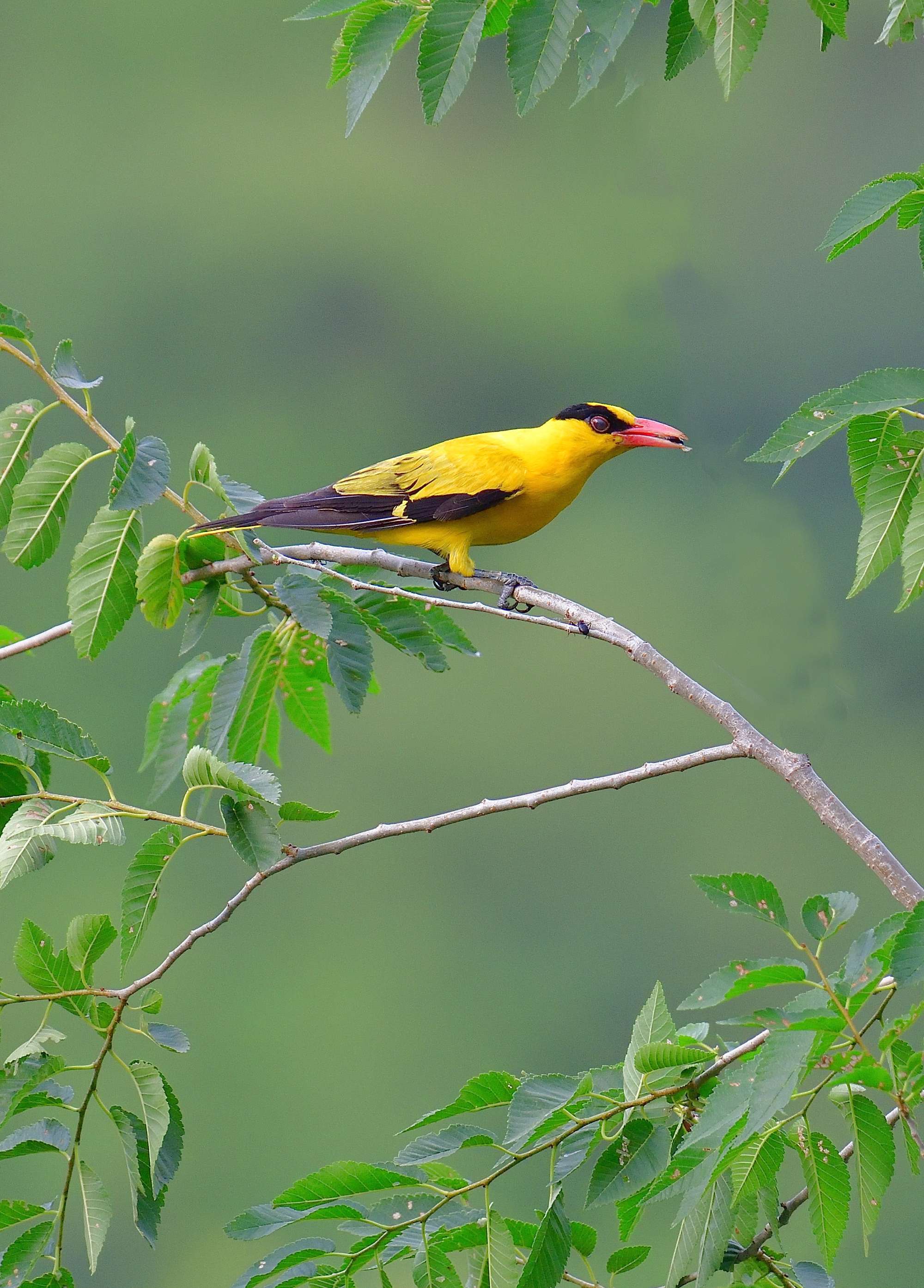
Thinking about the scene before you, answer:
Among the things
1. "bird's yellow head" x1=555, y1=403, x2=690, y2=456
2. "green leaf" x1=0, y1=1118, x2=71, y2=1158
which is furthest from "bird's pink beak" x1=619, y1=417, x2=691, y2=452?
"green leaf" x1=0, y1=1118, x2=71, y2=1158

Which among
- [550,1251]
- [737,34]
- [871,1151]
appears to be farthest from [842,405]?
[550,1251]

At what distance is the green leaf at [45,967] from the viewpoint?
3.37ft

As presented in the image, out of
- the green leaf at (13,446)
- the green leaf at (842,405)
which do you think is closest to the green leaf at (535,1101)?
the green leaf at (842,405)

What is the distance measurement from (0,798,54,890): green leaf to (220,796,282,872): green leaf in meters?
0.15

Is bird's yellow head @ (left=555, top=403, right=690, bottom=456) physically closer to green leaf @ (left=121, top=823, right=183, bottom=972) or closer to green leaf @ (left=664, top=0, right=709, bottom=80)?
green leaf @ (left=664, top=0, right=709, bottom=80)

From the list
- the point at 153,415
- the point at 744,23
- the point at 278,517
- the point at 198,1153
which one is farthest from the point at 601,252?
the point at 744,23

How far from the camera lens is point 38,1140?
104cm

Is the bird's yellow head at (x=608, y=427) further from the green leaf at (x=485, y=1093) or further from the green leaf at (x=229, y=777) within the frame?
the green leaf at (x=485, y=1093)

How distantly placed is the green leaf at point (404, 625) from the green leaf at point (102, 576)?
10.2 inches

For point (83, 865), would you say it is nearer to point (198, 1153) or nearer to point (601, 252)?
point (198, 1153)

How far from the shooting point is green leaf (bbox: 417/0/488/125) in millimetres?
926

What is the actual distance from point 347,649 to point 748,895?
1.80ft

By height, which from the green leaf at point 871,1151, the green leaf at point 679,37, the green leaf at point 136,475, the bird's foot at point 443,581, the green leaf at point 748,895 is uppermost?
the bird's foot at point 443,581

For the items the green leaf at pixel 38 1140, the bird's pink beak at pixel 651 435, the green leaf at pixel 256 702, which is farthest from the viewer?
the bird's pink beak at pixel 651 435
